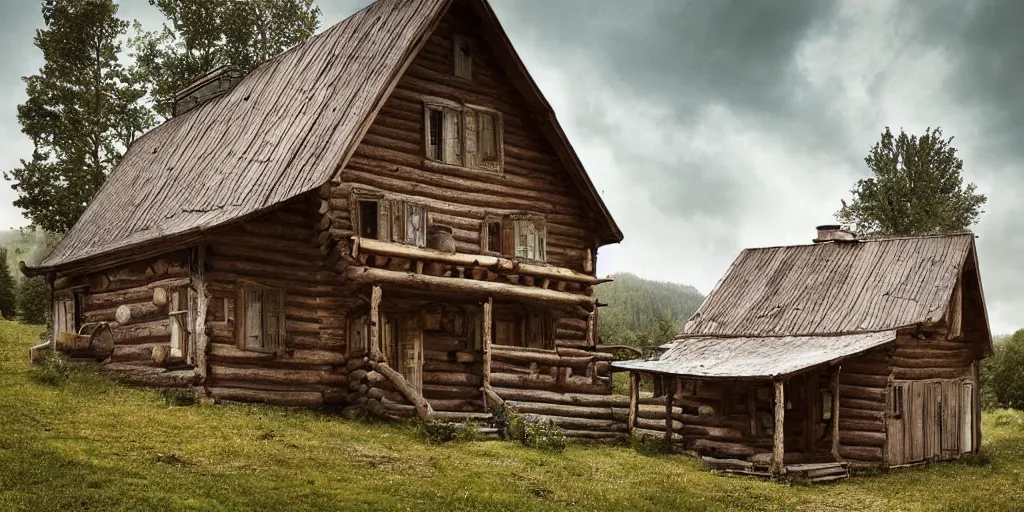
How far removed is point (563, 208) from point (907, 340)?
400 inches

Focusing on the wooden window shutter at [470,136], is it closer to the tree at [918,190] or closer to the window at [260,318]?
the window at [260,318]

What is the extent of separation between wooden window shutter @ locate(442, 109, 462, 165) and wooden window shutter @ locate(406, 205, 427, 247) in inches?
73.4

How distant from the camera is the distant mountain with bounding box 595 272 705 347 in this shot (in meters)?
Result: 78.5

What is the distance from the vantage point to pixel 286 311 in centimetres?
2573

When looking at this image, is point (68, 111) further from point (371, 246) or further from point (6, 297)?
point (371, 246)

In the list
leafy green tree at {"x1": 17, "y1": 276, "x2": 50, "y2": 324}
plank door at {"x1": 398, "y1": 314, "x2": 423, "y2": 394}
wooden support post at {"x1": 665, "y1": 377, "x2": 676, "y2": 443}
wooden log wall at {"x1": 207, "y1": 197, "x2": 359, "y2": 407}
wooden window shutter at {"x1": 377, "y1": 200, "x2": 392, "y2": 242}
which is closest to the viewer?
wooden log wall at {"x1": 207, "y1": 197, "x2": 359, "y2": 407}

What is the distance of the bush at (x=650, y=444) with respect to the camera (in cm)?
2652

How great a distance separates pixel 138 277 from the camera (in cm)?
2734

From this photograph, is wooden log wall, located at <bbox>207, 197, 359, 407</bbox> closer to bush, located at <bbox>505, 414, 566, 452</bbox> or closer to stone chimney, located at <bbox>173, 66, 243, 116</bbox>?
bush, located at <bbox>505, 414, 566, 452</bbox>

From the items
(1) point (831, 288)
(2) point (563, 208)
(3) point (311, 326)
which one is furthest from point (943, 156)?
(3) point (311, 326)

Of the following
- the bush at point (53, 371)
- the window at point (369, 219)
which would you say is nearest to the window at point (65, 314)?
the bush at point (53, 371)

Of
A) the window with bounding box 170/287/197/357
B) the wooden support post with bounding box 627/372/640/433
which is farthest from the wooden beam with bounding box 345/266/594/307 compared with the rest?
the window with bounding box 170/287/197/357

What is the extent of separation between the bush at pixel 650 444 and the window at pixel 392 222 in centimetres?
725

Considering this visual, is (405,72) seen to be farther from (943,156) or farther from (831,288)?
(943,156)
